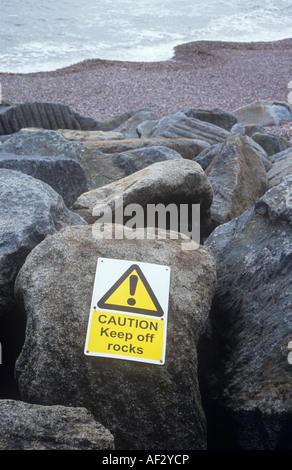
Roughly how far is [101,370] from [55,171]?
2139 mm

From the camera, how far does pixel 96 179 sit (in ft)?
15.0

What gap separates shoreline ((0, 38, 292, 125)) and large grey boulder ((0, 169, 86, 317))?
777 centimetres

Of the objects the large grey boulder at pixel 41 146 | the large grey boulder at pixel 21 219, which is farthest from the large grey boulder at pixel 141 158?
the large grey boulder at pixel 21 219

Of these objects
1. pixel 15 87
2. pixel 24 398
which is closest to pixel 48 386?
pixel 24 398

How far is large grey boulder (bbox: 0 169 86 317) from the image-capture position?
2355 mm

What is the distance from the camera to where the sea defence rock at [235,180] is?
12.0 feet

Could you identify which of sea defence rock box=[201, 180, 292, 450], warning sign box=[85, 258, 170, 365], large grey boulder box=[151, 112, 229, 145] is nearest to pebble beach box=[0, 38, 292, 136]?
large grey boulder box=[151, 112, 229, 145]

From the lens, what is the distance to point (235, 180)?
3.91m

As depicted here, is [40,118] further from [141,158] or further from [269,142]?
[141,158]

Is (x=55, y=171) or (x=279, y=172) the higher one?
(x=55, y=171)

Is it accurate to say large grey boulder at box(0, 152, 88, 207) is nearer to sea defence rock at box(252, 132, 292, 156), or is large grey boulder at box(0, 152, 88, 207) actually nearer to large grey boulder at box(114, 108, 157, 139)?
sea defence rock at box(252, 132, 292, 156)

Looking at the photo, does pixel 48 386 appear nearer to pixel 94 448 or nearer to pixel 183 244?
pixel 94 448

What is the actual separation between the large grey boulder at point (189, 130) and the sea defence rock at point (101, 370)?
4.40 meters

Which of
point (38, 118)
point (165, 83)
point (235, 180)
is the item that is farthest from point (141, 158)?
point (165, 83)
